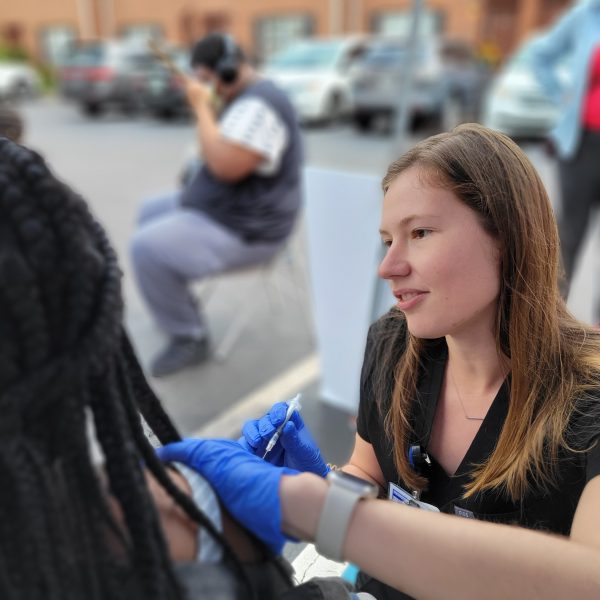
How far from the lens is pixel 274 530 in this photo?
0.75 metres

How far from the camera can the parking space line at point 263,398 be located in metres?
2.74

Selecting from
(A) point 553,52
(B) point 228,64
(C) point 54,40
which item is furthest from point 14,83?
(A) point 553,52

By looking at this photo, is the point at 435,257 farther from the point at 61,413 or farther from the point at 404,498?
the point at 61,413

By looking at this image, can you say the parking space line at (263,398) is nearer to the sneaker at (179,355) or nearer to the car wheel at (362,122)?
the sneaker at (179,355)

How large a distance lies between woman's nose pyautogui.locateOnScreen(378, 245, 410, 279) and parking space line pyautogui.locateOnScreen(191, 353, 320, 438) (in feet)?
5.82

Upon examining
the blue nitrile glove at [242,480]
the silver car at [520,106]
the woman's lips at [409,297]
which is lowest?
the silver car at [520,106]

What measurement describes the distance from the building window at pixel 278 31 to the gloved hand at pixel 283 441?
23.2 m

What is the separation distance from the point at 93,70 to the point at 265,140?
42.4 feet

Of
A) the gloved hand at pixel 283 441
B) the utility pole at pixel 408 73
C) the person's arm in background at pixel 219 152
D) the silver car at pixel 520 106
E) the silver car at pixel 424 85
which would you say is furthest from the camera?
the silver car at pixel 424 85

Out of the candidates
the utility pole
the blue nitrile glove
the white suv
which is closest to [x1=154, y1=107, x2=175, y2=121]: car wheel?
the white suv

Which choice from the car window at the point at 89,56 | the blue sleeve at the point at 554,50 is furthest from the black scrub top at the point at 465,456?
the car window at the point at 89,56

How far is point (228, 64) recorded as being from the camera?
10.3ft

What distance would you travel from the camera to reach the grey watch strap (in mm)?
726

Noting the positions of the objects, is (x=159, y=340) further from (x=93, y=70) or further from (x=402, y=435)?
(x=93, y=70)
